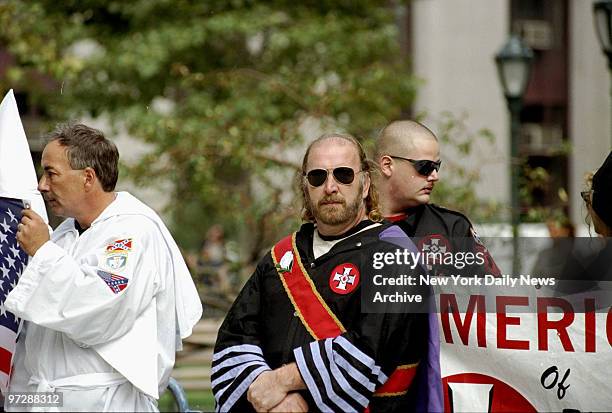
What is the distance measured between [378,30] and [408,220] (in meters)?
10.9

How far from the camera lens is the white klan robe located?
383 centimetres

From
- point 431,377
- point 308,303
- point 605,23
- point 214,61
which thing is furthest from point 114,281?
point 214,61

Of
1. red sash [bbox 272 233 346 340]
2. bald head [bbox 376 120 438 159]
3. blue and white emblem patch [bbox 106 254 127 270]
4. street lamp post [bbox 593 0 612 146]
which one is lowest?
red sash [bbox 272 233 346 340]

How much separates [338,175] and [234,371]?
909mm

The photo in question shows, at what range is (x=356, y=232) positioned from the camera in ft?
13.7

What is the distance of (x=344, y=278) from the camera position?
4.05 m

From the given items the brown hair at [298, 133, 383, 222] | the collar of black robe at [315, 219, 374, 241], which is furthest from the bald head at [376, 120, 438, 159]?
the collar of black robe at [315, 219, 374, 241]

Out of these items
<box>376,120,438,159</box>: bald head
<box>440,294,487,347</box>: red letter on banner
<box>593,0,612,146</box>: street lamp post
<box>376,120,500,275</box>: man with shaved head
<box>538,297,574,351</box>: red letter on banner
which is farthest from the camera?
<box>593,0,612,146</box>: street lamp post

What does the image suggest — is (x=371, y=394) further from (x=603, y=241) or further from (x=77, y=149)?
(x=77, y=149)

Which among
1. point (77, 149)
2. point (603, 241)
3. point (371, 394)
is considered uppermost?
point (77, 149)

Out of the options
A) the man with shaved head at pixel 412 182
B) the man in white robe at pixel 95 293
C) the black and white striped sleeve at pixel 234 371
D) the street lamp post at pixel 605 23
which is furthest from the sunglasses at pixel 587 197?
the street lamp post at pixel 605 23

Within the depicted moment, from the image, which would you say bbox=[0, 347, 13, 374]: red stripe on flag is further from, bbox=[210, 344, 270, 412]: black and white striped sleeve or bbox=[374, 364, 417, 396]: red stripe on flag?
bbox=[374, 364, 417, 396]: red stripe on flag

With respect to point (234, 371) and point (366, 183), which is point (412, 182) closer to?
point (366, 183)

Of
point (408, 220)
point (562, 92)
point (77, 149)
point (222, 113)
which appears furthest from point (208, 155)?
point (562, 92)
